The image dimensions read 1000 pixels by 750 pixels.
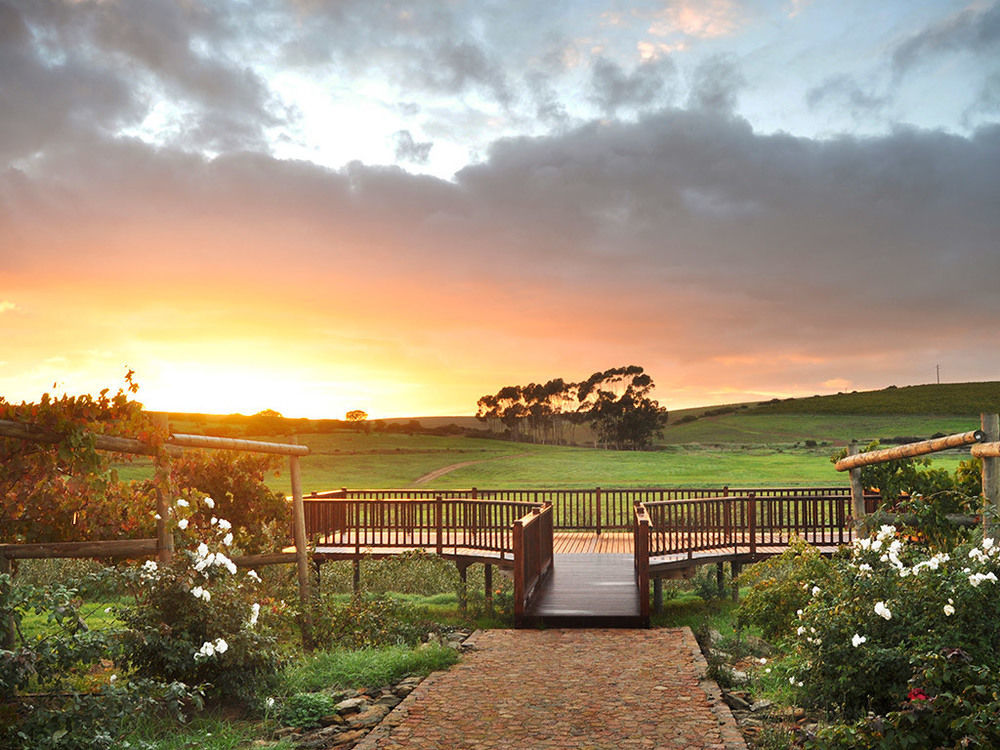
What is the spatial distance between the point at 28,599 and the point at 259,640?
2462 mm

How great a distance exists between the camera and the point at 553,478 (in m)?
43.9

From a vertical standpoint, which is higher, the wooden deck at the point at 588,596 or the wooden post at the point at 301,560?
the wooden post at the point at 301,560

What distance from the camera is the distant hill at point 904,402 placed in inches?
3041

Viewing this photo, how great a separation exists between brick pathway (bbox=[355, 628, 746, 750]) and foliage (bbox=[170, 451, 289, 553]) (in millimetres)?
4606

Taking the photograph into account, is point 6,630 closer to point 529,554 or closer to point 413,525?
point 529,554

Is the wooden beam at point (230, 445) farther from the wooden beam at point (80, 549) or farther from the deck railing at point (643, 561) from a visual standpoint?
the deck railing at point (643, 561)

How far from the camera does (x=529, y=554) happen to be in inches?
501

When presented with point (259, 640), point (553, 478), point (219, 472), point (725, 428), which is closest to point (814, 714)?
point (259, 640)

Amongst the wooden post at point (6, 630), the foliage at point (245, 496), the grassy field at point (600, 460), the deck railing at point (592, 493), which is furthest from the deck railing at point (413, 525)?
the grassy field at point (600, 460)

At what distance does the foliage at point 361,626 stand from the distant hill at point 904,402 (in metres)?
73.9

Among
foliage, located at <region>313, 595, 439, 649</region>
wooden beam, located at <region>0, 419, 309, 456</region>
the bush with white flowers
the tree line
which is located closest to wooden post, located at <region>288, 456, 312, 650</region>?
foliage, located at <region>313, 595, 439, 649</region>

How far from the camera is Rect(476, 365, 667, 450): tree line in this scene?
72.7 meters

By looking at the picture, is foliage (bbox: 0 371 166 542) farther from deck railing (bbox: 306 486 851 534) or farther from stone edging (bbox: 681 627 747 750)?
deck railing (bbox: 306 486 851 534)

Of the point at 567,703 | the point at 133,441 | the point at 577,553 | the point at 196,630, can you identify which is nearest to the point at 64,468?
the point at 133,441
